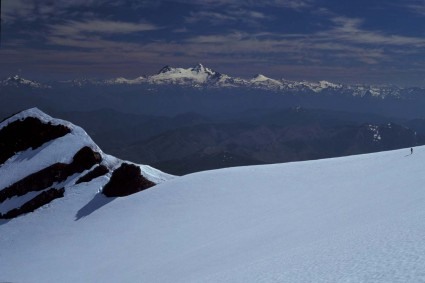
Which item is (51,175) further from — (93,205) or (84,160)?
(93,205)

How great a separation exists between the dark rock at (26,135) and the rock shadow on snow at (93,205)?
30.2m

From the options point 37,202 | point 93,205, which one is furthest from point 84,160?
point 93,205

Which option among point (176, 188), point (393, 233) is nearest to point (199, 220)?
point (176, 188)

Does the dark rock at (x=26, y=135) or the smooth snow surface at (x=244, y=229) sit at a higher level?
the dark rock at (x=26, y=135)

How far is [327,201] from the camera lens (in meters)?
34.3

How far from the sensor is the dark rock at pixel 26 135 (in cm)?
7906

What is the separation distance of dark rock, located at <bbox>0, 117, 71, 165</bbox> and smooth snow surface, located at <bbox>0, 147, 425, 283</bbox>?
24.7m

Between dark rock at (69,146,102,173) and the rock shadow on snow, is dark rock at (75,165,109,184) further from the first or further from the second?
the rock shadow on snow

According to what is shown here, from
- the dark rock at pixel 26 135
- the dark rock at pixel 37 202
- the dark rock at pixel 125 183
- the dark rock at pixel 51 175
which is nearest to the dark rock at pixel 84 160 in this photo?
the dark rock at pixel 51 175

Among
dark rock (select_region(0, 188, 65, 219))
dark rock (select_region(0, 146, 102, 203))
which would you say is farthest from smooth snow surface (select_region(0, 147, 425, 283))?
dark rock (select_region(0, 146, 102, 203))

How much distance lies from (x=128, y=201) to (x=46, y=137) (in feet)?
125

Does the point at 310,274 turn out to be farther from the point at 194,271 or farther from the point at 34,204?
the point at 34,204

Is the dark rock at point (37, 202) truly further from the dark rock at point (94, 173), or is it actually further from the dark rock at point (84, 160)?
the dark rock at point (84, 160)

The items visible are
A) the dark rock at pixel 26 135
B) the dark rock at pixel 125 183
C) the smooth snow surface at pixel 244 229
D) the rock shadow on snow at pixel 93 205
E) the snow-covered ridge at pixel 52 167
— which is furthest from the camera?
the dark rock at pixel 26 135
